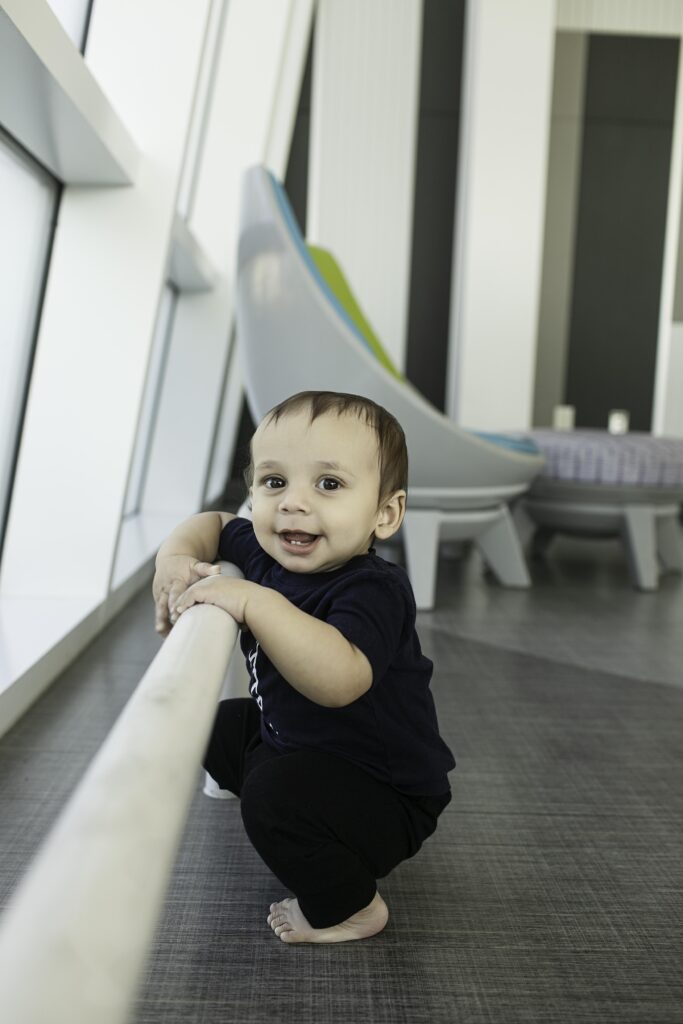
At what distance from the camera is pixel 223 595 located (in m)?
0.75

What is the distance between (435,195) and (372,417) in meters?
4.80

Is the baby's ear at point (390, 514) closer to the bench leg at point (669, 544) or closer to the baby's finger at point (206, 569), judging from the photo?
the baby's finger at point (206, 569)

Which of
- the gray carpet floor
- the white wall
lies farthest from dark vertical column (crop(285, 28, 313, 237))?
the gray carpet floor

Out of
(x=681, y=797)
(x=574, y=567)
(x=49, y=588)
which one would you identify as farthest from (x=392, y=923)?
(x=574, y=567)

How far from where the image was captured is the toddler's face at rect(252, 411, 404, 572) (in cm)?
87

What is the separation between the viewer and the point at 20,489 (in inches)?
76.4

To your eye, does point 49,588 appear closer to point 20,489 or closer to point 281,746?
point 20,489

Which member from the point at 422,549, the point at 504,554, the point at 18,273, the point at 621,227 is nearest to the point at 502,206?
the point at 621,227

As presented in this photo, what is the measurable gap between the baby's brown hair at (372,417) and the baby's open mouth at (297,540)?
0.08 metres

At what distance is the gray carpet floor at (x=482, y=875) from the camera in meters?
0.82

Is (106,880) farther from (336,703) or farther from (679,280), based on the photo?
(679,280)

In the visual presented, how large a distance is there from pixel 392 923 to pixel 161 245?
4.69 ft

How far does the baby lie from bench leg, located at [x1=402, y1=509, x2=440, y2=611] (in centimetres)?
157

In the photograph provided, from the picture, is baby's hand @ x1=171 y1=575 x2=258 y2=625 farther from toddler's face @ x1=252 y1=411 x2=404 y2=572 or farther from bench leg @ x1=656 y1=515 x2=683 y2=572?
bench leg @ x1=656 y1=515 x2=683 y2=572
